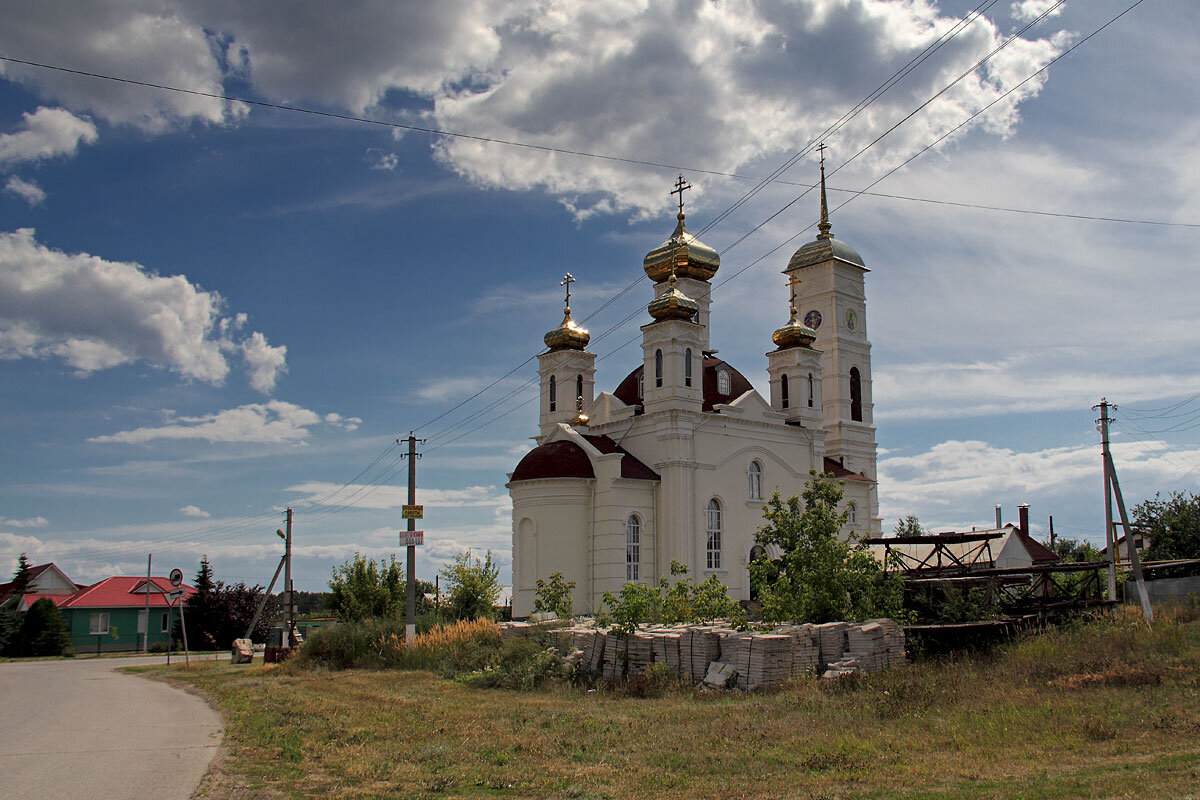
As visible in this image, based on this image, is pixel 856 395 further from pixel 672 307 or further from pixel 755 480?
pixel 672 307

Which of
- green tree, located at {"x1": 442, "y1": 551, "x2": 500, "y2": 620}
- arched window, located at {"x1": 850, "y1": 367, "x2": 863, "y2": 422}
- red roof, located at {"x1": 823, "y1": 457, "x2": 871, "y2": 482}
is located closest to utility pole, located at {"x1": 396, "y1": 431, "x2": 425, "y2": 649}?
green tree, located at {"x1": 442, "y1": 551, "x2": 500, "y2": 620}

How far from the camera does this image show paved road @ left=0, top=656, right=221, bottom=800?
376 inches

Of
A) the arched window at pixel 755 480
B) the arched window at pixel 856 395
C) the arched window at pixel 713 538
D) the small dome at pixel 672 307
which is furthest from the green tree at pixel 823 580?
the arched window at pixel 856 395

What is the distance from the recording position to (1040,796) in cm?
836

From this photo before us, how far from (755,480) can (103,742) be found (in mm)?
29166

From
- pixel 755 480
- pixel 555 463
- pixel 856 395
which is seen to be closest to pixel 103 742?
pixel 555 463

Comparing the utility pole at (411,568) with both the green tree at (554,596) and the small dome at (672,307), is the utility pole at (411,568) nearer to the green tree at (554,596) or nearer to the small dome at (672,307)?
the green tree at (554,596)

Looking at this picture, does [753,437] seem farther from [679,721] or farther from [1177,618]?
[679,721]

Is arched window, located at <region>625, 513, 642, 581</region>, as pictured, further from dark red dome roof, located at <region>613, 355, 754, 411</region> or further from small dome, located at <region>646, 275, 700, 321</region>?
small dome, located at <region>646, 275, 700, 321</region>

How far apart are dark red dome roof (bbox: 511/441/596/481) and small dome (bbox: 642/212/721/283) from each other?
33.8 ft

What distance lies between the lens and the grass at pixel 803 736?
9.26 metres

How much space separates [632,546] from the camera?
35.4 meters

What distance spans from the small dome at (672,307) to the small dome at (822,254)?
18598mm

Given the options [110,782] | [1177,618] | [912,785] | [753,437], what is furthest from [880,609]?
[753,437]
